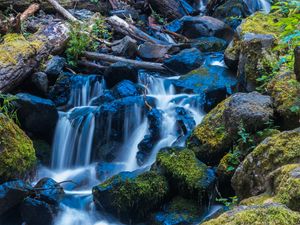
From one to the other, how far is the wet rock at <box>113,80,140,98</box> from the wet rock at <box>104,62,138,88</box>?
0.89ft

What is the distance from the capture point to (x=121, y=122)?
7.54 metres

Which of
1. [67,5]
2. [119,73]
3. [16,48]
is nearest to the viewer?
[16,48]

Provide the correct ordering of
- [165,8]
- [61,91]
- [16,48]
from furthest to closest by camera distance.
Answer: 1. [165,8]
2. [61,91]
3. [16,48]

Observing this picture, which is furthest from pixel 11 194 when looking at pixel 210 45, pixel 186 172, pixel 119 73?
pixel 210 45

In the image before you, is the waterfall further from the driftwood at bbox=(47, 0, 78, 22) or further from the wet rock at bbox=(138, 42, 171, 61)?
the driftwood at bbox=(47, 0, 78, 22)

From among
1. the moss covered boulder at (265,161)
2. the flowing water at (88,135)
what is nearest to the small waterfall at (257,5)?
the flowing water at (88,135)

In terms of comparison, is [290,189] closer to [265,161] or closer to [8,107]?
[265,161]

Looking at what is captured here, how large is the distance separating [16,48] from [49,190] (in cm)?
328

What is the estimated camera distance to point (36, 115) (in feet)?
23.6

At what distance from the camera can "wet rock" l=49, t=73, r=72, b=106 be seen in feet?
27.4

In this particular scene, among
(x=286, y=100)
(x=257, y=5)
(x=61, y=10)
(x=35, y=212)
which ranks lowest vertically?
(x=35, y=212)

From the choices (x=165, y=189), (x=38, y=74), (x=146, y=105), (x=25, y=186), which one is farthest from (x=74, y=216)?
(x=38, y=74)

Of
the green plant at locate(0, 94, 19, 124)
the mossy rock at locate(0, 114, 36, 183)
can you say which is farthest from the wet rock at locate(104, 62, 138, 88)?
the mossy rock at locate(0, 114, 36, 183)

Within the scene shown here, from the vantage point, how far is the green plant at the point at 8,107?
6.54 meters
